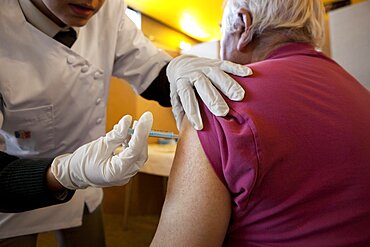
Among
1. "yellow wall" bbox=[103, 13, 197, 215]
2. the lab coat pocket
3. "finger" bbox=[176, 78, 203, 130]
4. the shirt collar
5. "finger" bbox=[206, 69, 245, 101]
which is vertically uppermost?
the shirt collar

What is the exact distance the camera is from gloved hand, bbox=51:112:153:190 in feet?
2.15

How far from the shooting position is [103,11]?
3.73 feet

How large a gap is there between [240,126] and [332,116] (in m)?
0.19

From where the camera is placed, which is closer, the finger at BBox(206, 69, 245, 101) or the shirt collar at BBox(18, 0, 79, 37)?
the finger at BBox(206, 69, 245, 101)

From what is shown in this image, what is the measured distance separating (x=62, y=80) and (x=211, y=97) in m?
0.59

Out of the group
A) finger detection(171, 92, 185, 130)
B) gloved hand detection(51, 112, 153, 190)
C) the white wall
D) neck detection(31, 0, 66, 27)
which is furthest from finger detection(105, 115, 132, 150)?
the white wall

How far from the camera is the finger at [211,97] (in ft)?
1.87

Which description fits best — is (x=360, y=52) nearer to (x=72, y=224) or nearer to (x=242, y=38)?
(x=242, y=38)

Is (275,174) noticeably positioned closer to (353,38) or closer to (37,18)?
(37,18)

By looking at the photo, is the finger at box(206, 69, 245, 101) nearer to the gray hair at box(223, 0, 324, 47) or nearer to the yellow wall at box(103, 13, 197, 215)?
the gray hair at box(223, 0, 324, 47)

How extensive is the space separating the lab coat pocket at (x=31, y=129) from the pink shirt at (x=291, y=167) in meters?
0.61

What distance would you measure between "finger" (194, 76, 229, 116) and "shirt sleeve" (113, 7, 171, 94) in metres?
0.58

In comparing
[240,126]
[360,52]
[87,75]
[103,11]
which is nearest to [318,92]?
[240,126]

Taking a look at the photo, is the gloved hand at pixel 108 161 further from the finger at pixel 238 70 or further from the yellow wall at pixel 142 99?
the yellow wall at pixel 142 99
